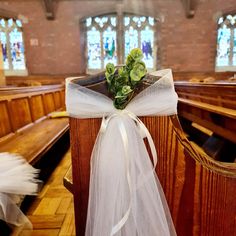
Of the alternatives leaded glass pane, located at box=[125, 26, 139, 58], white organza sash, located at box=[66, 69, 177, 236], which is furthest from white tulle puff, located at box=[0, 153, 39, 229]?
leaded glass pane, located at box=[125, 26, 139, 58]

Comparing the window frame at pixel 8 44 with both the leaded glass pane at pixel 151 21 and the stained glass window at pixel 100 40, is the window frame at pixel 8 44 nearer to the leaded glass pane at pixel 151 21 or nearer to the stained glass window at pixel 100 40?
the stained glass window at pixel 100 40

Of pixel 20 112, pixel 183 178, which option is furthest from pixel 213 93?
pixel 20 112

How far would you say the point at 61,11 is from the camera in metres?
6.40

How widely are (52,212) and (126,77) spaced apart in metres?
1.38

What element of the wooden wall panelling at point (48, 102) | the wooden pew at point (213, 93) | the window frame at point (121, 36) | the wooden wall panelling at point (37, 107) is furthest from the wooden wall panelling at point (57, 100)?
the window frame at point (121, 36)

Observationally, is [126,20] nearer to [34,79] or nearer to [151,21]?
[151,21]

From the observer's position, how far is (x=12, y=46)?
22.2 ft

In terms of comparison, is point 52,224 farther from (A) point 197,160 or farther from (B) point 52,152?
(B) point 52,152

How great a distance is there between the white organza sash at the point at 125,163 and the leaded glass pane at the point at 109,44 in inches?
244

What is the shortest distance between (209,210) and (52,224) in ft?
3.63

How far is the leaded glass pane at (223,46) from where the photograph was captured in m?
6.45

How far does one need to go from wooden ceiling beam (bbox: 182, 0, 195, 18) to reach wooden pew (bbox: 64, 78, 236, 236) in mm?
6241

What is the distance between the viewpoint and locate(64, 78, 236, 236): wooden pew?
812mm

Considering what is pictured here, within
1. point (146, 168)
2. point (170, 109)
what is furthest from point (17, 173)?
point (170, 109)
